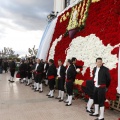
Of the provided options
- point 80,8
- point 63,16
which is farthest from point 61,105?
point 63,16

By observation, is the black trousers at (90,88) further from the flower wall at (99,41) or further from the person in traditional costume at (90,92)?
the flower wall at (99,41)

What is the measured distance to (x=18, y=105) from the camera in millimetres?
8281

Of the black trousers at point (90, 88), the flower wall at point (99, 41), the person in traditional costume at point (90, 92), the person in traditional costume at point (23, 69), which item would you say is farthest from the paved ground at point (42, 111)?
the person in traditional costume at point (23, 69)

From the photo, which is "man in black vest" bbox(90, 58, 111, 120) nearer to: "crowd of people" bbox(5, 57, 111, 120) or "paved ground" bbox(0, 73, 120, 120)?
"crowd of people" bbox(5, 57, 111, 120)

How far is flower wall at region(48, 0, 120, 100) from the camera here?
8367 millimetres

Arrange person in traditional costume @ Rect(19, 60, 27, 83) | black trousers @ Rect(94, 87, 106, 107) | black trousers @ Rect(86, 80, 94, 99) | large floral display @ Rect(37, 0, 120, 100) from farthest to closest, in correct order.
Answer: person in traditional costume @ Rect(19, 60, 27, 83) → large floral display @ Rect(37, 0, 120, 100) → black trousers @ Rect(86, 80, 94, 99) → black trousers @ Rect(94, 87, 106, 107)

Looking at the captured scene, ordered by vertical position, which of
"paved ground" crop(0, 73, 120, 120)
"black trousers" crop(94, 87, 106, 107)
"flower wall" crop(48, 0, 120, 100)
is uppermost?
"flower wall" crop(48, 0, 120, 100)

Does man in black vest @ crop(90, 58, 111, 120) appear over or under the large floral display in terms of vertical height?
under

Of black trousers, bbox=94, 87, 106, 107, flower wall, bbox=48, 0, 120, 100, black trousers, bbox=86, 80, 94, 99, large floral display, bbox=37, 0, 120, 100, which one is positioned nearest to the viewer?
black trousers, bbox=94, 87, 106, 107

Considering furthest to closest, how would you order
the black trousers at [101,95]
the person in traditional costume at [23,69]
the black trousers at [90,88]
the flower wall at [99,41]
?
the person in traditional costume at [23,69] → the flower wall at [99,41] → the black trousers at [90,88] → the black trousers at [101,95]

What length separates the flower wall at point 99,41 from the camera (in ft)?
27.5

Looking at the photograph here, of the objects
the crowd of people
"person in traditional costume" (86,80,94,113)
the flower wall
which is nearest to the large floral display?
the flower wall

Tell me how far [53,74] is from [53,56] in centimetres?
443

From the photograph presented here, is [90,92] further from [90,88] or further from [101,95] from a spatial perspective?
[101,95]
